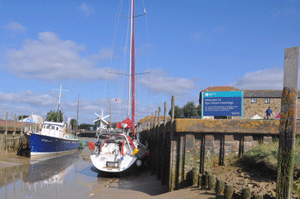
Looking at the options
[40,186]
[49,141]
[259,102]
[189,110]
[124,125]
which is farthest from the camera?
[189,110]

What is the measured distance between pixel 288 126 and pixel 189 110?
202 ft

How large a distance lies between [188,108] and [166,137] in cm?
5621

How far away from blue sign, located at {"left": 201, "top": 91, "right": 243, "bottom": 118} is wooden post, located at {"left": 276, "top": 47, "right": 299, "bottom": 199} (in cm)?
854

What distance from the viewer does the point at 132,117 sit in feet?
71.3

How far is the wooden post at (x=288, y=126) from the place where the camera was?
5.15 metres

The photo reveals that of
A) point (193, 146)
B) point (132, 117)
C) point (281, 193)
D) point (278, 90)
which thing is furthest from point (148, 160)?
point (278, 90)

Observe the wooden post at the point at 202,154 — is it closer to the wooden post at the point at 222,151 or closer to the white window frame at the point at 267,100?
the wooden post at the point at 222,151

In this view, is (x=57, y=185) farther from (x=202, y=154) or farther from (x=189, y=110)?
(x=189, y=110)

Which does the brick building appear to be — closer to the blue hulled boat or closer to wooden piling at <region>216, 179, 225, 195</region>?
the blue hulled boat

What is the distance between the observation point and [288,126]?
5.23 meters

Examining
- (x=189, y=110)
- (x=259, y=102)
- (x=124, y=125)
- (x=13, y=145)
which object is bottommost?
(x=13, y=145)

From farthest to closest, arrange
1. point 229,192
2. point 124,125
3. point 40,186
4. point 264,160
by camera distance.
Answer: point 124,125, point 40,186, point 264,160, point 229,192

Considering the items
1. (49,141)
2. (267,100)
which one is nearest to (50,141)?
(49,141)

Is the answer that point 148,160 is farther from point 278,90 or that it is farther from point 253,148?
point 278,90
